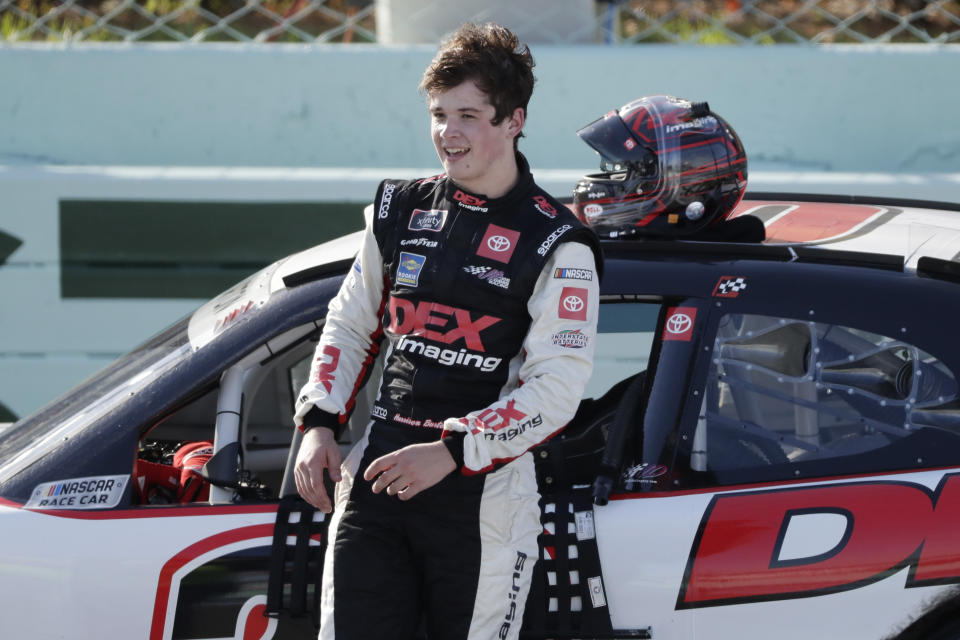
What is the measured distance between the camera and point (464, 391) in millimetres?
2254

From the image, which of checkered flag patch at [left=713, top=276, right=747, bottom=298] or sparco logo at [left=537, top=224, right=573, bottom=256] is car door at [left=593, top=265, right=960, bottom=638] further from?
sparco logo at [left=537, top=224, right=573, bottom=256]

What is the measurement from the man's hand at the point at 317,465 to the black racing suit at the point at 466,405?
0.04 metres

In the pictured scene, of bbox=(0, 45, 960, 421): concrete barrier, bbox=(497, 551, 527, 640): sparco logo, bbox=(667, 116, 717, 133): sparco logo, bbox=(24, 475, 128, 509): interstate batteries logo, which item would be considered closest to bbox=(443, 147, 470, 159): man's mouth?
bbox=(497, 551, 527, 640): sparco logo

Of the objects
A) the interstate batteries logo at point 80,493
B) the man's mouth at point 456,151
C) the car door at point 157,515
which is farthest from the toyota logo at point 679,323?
the interstate batteries logo at point 80,493

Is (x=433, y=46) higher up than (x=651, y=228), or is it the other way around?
(x=433, y=46)

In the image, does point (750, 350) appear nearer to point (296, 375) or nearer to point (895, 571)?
point (895, 571)

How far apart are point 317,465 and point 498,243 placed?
0.56 m

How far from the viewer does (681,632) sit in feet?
7.77

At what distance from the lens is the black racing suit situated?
218cm

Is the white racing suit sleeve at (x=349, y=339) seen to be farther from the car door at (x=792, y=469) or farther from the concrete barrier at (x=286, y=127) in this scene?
the concrete barrier at (x=286, y=127)

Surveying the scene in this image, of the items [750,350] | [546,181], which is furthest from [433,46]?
[750,350]

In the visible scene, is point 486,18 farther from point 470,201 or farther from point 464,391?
point 464,391

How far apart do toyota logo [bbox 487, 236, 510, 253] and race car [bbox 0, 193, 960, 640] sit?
40cm

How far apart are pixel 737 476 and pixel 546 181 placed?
2.46 m
